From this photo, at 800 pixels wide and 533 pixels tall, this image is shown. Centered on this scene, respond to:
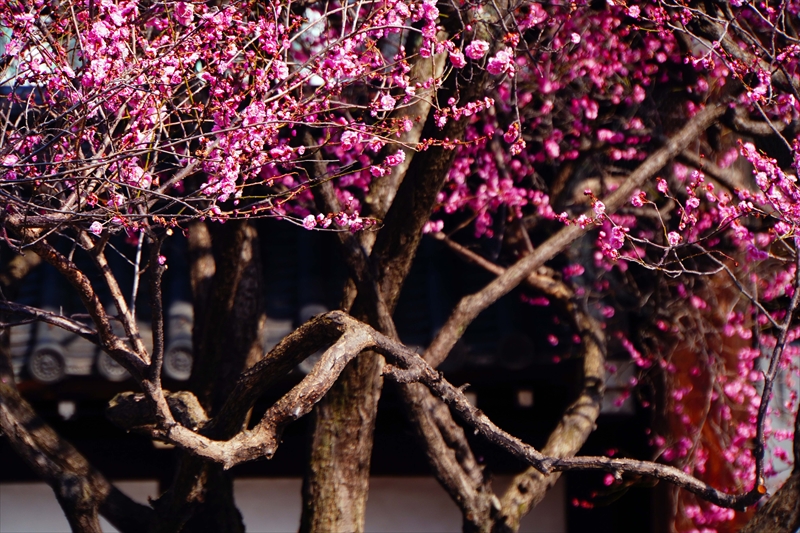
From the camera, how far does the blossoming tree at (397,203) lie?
3.30 m

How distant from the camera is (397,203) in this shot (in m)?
3.90

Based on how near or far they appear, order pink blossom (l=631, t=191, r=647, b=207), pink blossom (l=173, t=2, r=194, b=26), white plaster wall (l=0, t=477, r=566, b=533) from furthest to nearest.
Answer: white plaster wall (l=0, t=477, r=566, b=533) → pink blossom (l=631, t=191, r=647, b=207) → pink blossom (l=173, t=2, r=194, b=26)

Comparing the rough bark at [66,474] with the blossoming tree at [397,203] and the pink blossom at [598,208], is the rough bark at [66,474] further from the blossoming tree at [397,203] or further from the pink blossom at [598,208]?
the pink blossom at [598,208]

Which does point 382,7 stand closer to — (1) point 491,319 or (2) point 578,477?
(1) point 491,319

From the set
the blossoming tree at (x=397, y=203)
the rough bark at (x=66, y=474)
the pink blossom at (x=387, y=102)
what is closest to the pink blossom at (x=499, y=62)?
the blossoming tree at (x=397, y=203)

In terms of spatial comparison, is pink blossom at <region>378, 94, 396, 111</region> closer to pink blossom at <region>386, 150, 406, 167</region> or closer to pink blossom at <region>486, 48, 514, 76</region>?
pink blossom at <region>386, 150, 406, 167</region>

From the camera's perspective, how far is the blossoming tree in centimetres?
330

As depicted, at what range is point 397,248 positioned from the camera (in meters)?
3.95

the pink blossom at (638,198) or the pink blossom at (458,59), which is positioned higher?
the pink blossom at (458,59)

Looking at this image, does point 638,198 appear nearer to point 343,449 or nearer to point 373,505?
point 343,449

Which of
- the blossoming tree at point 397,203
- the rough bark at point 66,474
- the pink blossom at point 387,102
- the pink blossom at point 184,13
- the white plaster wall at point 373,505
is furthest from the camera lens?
the white plaster wall at point 373,505

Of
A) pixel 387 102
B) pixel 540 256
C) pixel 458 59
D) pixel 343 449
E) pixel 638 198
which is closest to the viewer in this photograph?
pixel 458 59

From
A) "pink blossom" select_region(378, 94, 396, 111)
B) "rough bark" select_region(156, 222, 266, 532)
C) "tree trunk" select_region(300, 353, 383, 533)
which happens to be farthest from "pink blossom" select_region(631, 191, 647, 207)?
"rough bark" select_region(156, 222, 266, 532)

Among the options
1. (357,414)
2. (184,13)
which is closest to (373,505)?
(357,414)
